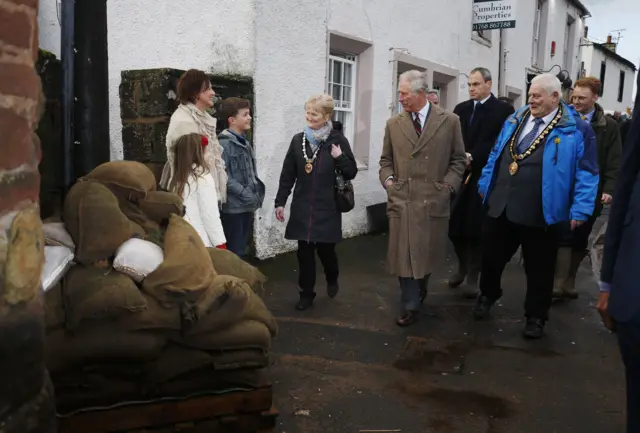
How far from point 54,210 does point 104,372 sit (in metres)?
2.41

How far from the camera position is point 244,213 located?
493cm

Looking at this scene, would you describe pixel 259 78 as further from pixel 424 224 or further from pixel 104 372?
pixel 104 372

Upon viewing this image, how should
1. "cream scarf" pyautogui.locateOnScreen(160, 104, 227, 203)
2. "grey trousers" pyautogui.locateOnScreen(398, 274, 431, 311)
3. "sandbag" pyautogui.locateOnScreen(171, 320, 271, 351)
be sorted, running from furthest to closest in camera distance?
"grey trousers" pyautogui.locateOnScreen(398, 274, 431, 311) → "cream scarf" pyautogui.locateOnScreen(160, 104, 227, 203) → "sandbag" pyautogui.locateOnScreen(171, 320, 271, 351)

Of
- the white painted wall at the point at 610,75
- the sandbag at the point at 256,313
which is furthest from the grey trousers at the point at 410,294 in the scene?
the white painted wall at the point at 610,75

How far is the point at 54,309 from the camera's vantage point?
2412 millimetres

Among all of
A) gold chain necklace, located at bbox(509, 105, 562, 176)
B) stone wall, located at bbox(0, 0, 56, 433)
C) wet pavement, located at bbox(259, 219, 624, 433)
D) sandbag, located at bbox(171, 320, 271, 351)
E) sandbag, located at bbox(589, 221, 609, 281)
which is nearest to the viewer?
stone wall, located at bbox(0, 0, 56, 433)

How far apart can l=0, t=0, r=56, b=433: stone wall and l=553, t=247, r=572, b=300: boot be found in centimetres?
502

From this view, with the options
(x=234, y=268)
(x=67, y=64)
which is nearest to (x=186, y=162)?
(x=67, y=64)

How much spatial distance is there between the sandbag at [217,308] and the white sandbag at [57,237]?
536mm

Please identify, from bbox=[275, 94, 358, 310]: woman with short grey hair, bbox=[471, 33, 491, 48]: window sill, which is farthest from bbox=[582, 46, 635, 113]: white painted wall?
bbox=[275, 94, 358, 310]: woman with short grey hair

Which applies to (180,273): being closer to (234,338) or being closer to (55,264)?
(234,338)

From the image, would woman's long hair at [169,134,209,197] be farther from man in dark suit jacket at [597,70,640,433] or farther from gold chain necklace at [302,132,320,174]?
man in dark suit jacket at [597,70,640,433]

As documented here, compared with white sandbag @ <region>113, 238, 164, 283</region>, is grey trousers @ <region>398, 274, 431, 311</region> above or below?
below

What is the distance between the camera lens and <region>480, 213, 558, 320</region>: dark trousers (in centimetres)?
459
